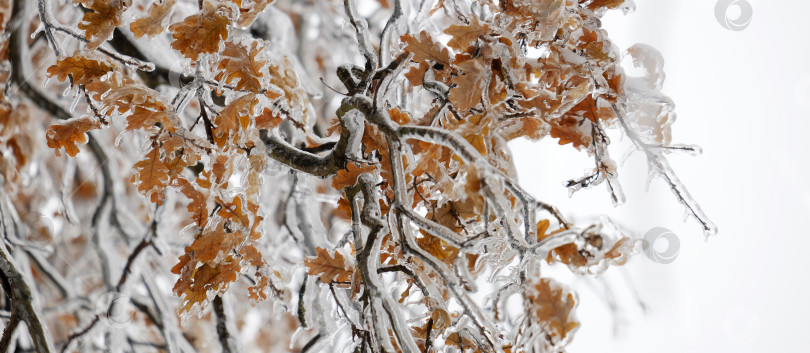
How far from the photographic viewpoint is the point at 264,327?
318 cm

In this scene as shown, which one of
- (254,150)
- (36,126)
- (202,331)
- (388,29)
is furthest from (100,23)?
(202,331)

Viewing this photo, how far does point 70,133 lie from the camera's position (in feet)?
2.00

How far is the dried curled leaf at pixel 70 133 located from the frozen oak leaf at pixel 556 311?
0.53m

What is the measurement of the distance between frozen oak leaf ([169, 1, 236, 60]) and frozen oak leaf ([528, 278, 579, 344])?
1.37ft

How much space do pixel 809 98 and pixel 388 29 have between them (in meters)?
1.08

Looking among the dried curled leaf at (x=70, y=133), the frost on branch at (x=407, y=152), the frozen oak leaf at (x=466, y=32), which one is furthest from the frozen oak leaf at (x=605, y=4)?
the dried curled leaf at (x=70, y=133)

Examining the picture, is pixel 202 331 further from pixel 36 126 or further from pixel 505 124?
pixel 505 124

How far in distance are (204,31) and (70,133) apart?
0.70 feet

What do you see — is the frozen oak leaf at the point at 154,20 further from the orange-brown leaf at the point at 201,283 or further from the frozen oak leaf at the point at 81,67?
the orange-brown leaf at the point at 201,283

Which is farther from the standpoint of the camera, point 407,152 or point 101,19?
point 101,19

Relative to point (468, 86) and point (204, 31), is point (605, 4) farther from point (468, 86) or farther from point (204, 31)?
point (204, 31)

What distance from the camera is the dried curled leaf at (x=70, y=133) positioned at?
0.60 metres

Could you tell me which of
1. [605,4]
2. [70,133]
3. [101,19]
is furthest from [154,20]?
[605,4]

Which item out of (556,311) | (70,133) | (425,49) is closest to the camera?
(556,311)
